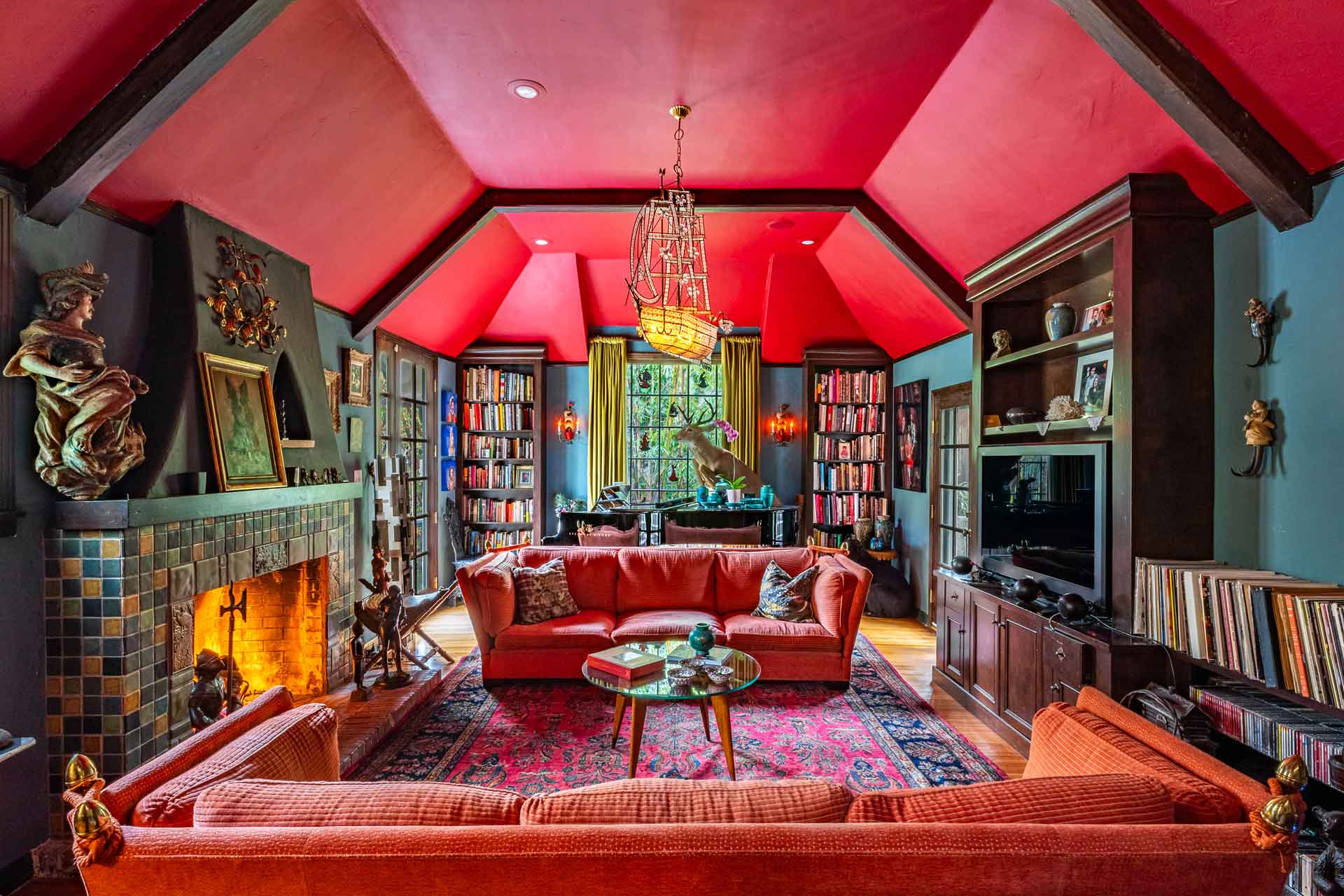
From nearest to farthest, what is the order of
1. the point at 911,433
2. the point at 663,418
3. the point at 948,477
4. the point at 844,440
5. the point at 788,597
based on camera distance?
1. the point at 788,597
2. the point at 948,477
3. the point at 911,433
4. the point at 844,440
5. the point at 663,418

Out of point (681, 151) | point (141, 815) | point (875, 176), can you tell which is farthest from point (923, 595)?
point (141, 815)

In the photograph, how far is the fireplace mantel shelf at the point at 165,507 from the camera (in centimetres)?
240

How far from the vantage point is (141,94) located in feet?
7.46

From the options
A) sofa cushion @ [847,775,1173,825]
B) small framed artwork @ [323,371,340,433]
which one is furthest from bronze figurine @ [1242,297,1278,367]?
small framed artwork @ [323,371,340,433]

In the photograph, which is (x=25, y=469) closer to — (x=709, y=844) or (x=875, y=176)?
(x=709, y=844)

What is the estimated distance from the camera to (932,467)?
577 centimetres

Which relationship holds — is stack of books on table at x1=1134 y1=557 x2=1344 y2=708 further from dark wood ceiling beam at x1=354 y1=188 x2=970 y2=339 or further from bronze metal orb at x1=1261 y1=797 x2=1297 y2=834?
dark wood ceiling beam at x1=354 y1=188 x2=970 y2=339

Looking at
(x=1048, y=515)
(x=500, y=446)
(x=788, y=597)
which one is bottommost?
(x=788, y=597)

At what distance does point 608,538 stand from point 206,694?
3258 millimetres

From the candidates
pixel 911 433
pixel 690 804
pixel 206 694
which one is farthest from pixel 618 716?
pixel 911 433

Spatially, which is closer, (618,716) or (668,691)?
(668,691)

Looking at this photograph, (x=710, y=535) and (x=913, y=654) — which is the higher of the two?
(x=710, y=535)

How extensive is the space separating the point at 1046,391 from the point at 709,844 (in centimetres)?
363

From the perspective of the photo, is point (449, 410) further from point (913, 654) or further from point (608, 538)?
point (913, 654)
